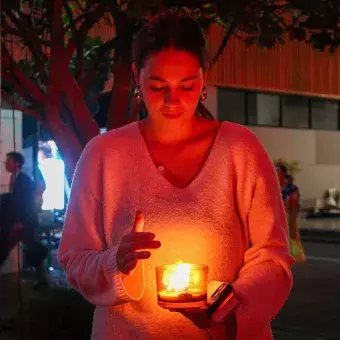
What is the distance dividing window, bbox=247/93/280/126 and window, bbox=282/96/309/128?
0.44m

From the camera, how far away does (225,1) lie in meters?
7.17

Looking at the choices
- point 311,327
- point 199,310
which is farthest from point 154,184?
point 311,327

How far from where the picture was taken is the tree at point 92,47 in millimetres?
6539

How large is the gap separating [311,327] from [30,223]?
3.76m

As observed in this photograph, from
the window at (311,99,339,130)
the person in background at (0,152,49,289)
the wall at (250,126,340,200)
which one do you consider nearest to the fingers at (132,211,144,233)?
the person in background at (0,152,49,289)

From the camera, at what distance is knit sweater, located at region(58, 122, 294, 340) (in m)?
1.90

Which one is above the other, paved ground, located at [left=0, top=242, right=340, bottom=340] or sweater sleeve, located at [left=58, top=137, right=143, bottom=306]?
sweater sleeve, located at [left=58, top=137, right=143, bottom=306]

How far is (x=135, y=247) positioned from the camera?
1.75 metres

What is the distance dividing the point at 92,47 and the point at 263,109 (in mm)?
20933

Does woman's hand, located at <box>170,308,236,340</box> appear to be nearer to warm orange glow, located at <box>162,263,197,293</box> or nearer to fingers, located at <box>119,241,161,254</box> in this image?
warm orange glow, located at <box>162,263,197,293</box>

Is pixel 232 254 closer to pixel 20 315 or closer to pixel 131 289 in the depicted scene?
pixel 131 289

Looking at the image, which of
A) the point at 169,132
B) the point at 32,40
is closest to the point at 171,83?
the point at 169,132

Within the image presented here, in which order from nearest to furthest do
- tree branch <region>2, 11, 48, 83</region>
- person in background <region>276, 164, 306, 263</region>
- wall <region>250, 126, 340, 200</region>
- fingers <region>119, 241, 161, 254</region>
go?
fingers <region>119, 241, 161, 254</region> → tree branch <region>2, 11, 48, 83</region> → person in background <region>276, 164, 306, 263</region> → wall <region>250, 126, 340, 200</region>

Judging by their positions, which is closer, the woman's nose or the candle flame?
the candle flame
